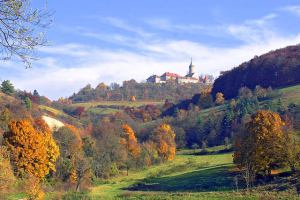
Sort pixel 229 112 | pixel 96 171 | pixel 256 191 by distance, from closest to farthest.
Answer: pixel 256 191 < pixel 96 171 < pixel 229 112

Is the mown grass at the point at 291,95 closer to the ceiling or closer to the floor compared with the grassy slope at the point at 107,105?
closer to the floor

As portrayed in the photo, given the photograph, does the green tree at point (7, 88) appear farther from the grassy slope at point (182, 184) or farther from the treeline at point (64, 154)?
the grassy slope at point (182, 184)

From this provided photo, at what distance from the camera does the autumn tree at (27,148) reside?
51.4m

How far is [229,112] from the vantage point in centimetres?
10744

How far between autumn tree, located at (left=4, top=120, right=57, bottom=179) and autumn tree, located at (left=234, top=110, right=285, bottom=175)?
25118 millimetres

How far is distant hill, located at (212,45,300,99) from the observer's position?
138 m

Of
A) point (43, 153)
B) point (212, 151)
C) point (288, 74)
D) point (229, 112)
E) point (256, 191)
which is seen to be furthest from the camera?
point (288, 74)

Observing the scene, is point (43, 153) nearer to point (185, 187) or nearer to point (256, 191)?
point (185, 187)

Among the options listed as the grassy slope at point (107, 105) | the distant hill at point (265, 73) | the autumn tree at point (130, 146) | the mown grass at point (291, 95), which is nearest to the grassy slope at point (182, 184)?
the autumn tree at point (130, 146)

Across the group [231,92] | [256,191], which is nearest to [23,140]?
[256,191]

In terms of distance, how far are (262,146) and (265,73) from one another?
105141 mm

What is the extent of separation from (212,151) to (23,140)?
46.1m

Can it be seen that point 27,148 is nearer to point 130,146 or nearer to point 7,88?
point 130,146

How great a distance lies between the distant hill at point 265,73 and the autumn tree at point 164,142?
5645cm
